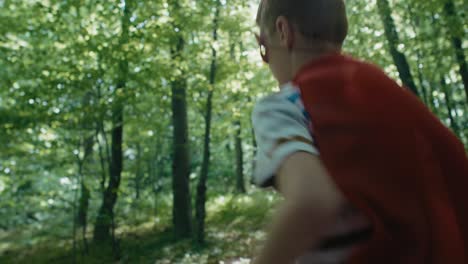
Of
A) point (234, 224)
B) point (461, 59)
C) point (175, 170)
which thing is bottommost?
point (234, 224)

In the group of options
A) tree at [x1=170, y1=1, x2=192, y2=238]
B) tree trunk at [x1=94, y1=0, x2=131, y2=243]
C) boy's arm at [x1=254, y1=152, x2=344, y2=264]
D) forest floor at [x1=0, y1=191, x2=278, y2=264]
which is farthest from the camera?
tree at [x1=170, y1=1, x2=192, y2=238]

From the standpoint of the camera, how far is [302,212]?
542mm

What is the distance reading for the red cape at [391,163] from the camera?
0.56 meters

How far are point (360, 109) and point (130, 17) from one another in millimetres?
6713

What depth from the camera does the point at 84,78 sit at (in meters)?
6.68

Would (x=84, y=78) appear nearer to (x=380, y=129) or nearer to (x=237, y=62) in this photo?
(x=237, y=62)

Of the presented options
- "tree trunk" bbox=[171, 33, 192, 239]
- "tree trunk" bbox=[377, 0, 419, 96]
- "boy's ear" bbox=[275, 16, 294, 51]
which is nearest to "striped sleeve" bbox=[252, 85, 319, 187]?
"boy's ear" bbox=[275, 16, 294, 51]

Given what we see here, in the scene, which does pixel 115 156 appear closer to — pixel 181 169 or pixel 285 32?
pixel 181 169

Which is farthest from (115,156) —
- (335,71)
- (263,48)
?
(335,71)

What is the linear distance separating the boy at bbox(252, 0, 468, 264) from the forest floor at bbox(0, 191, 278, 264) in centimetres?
744

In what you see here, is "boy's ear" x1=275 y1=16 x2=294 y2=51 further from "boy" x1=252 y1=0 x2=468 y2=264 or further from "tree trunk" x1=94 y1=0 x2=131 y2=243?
"tree trunk" x1=94 y1=0 x2=131 y2=243

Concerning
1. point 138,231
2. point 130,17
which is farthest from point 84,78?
point 138,231

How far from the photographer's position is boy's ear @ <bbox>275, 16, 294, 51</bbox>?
734 millimetres

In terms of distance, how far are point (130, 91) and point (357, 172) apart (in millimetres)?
6704
